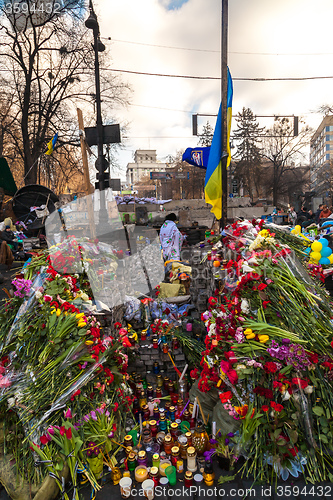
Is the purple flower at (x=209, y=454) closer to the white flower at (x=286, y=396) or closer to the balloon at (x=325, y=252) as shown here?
the white flower at (x=286, y=396)

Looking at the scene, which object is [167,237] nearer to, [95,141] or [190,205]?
[95,141]

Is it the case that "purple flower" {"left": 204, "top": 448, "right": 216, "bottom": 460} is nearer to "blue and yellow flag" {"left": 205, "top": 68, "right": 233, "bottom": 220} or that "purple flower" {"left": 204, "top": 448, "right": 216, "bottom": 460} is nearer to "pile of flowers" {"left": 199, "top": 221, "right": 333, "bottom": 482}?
"pile of flowers" {"left": 199, "top": 221, "right": 333, "bottom": 482}

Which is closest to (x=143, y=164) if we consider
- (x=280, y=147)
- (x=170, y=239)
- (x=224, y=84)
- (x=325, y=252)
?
(x=280, y=147)

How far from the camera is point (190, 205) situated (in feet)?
84.8

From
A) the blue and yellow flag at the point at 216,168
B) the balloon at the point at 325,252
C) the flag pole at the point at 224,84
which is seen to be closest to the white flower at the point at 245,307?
the balloon at the point at 325,252

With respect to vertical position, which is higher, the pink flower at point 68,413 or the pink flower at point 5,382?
the pink flower at point 5,382

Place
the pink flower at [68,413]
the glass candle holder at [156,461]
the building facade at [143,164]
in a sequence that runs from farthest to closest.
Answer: the building facade at [143,164]
the glass candle holder at [156,461]
the pink flower at [68,413]

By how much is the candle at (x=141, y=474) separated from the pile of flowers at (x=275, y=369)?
0.78 m

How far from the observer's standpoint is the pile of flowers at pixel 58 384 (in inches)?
97.7

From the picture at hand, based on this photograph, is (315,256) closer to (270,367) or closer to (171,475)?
(270,367)

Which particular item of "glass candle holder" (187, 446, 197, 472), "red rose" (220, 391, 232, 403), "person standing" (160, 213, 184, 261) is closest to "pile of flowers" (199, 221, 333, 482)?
"red rose" (220, 391, 232, 403)

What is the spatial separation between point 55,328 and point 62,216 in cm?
289

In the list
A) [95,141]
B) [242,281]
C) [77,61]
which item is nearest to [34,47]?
[77,61]

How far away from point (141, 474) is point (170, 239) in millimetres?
6139
